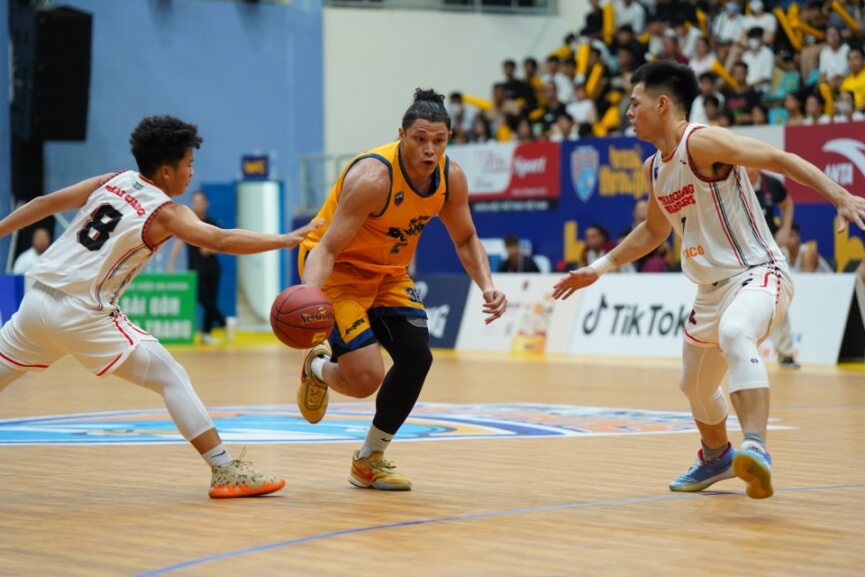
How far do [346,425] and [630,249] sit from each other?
3.85 metres

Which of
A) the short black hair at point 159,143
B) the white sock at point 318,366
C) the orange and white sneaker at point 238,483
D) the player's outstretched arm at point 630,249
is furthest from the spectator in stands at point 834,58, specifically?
the orange and white sneaker at point 238,483

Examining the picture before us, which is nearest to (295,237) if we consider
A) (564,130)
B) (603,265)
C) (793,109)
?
(603,265)

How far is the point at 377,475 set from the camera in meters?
7.21

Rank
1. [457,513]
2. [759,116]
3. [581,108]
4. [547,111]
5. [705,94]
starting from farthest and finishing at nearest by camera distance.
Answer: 1. [547,111]
2. [581,108]
3. [705,94]
4. [759,116]
5. [457,513]

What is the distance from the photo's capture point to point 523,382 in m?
14.5

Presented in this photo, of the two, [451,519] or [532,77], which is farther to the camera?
[532,77]

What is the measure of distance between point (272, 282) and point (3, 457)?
18.0m

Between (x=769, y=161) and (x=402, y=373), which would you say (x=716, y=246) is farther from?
(x=402, y=373)

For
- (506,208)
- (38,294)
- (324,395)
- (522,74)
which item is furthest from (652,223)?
(522,74)

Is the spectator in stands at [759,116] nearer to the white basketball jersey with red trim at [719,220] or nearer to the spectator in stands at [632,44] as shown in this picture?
the spectator in stands at [632,44]

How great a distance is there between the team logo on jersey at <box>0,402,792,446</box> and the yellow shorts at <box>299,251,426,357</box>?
2.25 m

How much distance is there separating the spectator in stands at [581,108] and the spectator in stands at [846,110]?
511cm

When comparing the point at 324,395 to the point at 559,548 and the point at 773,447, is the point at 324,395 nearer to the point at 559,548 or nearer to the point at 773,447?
the point at 559,548

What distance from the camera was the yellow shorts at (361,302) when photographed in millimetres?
7273
